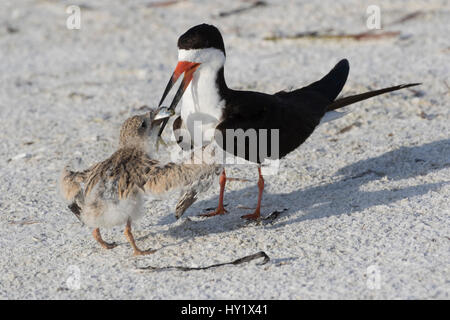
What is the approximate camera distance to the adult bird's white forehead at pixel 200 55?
3.99 m

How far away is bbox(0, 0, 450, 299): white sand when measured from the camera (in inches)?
129

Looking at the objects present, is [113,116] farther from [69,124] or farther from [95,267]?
[95,267]

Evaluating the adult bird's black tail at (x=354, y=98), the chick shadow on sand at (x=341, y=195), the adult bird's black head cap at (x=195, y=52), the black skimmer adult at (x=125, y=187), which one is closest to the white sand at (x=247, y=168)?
the chick shadow on sand at (x=341, y=195)

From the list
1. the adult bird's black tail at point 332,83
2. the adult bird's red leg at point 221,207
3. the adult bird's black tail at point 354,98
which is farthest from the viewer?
the adult bird's black tail at point 332,83

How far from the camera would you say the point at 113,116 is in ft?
18.8

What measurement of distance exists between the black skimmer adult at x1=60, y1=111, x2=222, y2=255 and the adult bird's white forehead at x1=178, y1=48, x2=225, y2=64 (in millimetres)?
689

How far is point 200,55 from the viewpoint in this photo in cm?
401

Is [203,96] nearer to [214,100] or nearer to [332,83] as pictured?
[214,100]

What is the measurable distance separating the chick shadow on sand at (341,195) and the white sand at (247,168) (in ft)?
0.05

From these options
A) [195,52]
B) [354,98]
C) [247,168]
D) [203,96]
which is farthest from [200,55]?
[354,98]

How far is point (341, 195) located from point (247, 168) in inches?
32.9

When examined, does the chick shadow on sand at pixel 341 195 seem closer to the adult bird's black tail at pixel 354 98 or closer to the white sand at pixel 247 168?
the white sand at pixel 247 168

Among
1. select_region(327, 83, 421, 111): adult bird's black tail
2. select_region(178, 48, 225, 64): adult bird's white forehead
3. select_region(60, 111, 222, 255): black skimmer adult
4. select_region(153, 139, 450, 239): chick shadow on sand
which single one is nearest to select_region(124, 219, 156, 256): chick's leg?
select_region(60, 111, 222, 255): black skimmer adult
